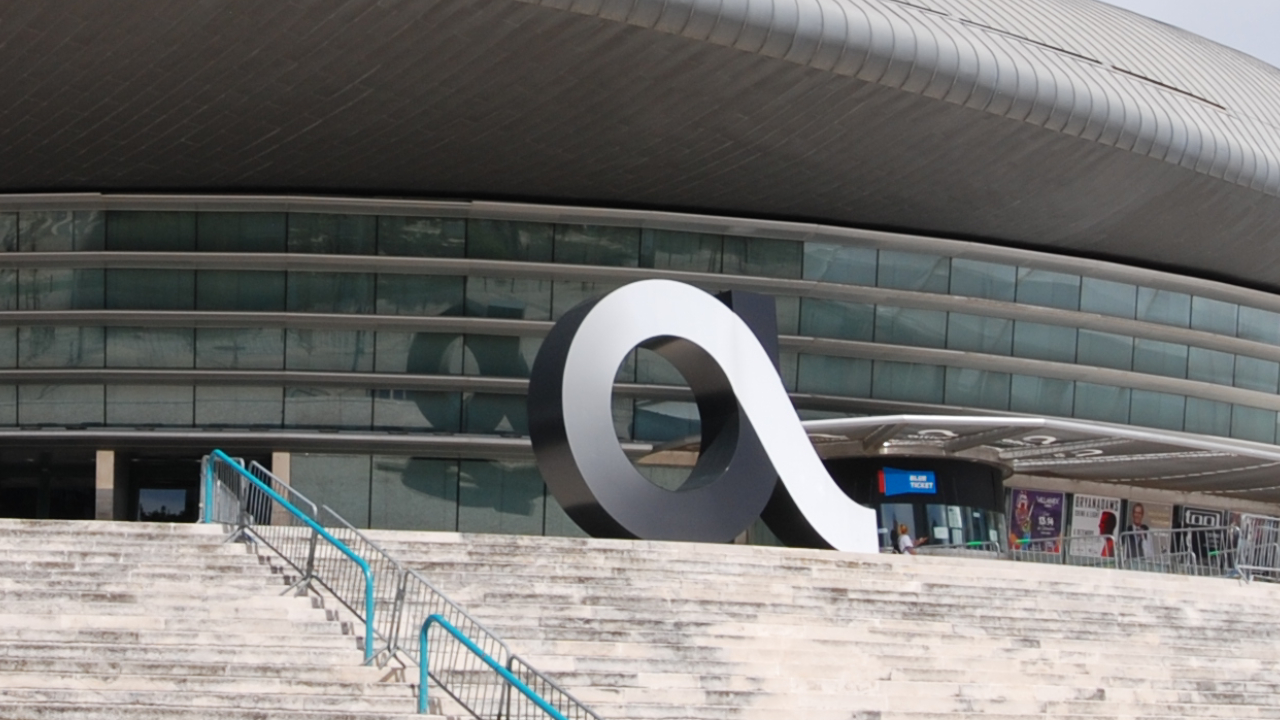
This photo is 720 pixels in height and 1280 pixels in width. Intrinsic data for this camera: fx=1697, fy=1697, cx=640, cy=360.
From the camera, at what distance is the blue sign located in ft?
102

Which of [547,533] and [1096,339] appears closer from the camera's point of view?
[547,533]

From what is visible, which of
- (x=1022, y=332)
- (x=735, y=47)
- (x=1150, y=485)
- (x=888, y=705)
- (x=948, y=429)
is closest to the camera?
(x=888, y=705)

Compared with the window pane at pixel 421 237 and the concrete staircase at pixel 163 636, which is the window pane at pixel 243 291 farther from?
the concrete staircase at pixel 163 636

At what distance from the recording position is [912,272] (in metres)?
31.7

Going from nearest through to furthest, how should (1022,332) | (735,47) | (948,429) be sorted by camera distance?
(735,47), (948,429), (1022,332)

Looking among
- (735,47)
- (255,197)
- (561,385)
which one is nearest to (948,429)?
(735,47)

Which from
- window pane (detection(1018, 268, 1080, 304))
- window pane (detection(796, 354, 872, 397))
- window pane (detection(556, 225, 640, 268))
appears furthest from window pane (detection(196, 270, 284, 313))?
window pane (detection(1018, 268, 1080, 304))

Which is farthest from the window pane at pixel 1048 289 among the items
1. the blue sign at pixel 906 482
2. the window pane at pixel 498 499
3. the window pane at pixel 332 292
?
the window pane at pixel 332 292

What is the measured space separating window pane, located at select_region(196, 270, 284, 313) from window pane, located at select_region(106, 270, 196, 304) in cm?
21

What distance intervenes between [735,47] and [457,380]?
27.5 feet

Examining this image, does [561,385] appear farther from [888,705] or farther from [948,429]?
[948,429]

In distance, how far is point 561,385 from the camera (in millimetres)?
20016

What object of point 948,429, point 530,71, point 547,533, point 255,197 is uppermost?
point 530,71

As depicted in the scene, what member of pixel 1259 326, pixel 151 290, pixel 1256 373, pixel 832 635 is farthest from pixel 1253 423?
pixel 151 290
